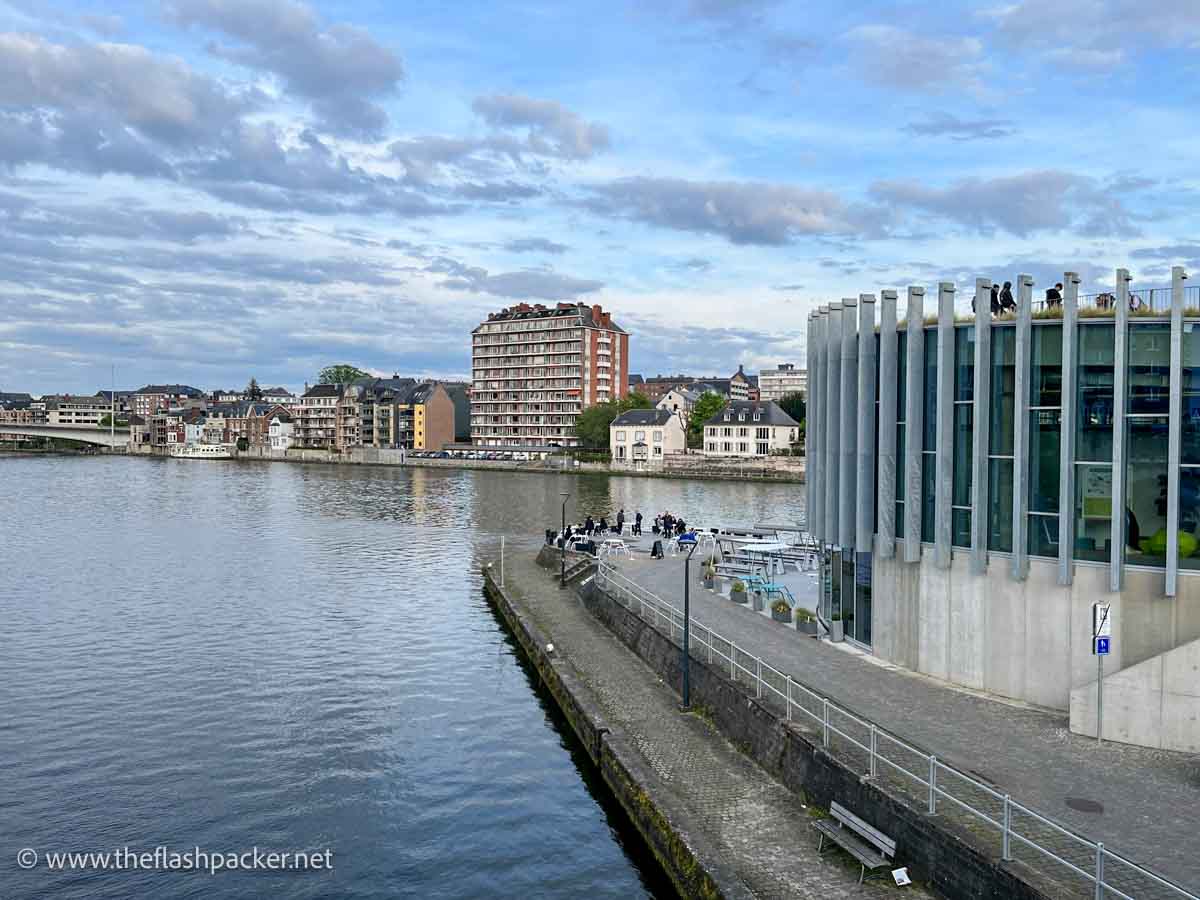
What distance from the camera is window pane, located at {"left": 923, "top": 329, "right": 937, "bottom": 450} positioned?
2225 cm

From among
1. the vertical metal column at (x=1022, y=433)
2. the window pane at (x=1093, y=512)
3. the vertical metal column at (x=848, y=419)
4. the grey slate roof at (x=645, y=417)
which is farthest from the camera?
the grey slate roof at (x=645, y=417)

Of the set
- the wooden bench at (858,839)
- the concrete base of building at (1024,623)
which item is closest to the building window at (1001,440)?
the concrete base of building at (1024,623)

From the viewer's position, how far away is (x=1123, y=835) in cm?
1376

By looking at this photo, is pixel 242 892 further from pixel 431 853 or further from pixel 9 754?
pixel 9 754

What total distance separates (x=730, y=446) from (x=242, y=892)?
137m

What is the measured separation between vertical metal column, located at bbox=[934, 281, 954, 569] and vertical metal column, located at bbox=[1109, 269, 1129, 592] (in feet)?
11.5

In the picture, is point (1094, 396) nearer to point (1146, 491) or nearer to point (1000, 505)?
point (1146, 491)

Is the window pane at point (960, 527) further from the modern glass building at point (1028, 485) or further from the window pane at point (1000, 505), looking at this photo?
the window pane at point (1000, 505)

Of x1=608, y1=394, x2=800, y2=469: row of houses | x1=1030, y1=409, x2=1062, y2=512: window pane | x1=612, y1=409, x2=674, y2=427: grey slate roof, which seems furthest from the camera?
x1=612, y1=409, x2=674, y2=427: grey slate roof

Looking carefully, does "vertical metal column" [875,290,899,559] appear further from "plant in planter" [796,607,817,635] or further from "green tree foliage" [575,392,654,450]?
"green tree foliage" [575,392,654,450]

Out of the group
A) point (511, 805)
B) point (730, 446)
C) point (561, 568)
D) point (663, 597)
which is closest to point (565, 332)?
point (730, 446)

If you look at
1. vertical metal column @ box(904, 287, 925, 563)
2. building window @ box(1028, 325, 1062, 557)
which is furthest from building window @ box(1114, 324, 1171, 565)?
vertical metal column @ box(904, 287, 925, 563)

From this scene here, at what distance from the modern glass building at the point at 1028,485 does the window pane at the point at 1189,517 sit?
Result: 0.03m

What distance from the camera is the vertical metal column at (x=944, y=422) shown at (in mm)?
21500
